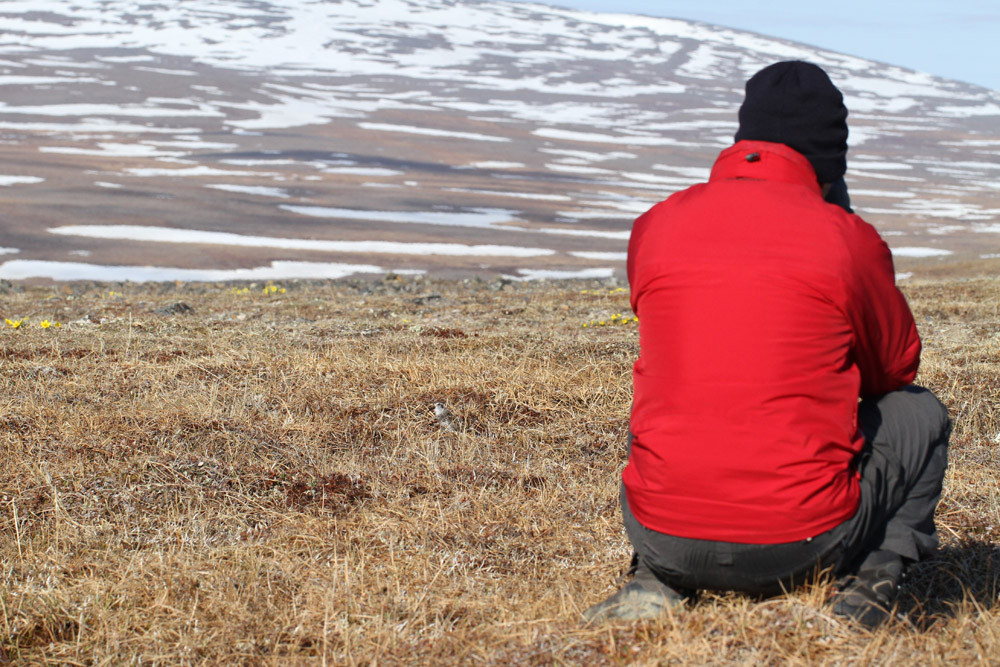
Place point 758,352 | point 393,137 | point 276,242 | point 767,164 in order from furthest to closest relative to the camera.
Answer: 1. point 393,137
2. point 276,242
3. point 767,164
4. point 758,352

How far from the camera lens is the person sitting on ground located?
8.10 feet

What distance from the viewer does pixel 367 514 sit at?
13.1 feet

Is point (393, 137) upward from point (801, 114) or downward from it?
downward

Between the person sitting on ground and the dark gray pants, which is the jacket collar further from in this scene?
the dark gray pants

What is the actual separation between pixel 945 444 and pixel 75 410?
430 cm

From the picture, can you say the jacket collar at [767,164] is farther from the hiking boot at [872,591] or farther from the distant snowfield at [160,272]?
the distant snowfield at [160,272]

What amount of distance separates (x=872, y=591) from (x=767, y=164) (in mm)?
1218

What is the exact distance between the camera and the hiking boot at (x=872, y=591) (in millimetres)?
2666

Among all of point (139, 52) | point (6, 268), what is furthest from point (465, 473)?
point (139, 52)

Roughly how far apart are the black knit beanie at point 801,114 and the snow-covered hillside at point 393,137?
72.3 ft

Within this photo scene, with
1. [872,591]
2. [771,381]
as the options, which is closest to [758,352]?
[771,381]

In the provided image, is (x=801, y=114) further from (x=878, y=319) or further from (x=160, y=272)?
(x=160, y=272)

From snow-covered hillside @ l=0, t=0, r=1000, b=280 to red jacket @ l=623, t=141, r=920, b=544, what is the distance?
22163 mm

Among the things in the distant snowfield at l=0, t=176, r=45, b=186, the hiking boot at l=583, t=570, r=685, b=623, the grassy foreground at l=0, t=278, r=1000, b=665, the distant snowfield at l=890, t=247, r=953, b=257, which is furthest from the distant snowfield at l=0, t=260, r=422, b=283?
the hiking boot at l=583, t=570, r=685, b=623
